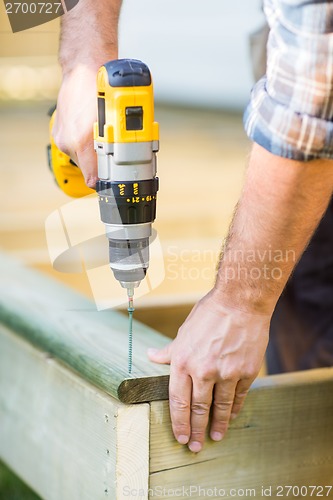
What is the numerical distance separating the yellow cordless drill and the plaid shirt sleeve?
26 centimetres

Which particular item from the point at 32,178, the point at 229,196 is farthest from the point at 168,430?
the point at 32,178

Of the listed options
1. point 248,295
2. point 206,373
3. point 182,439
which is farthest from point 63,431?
point 248,295

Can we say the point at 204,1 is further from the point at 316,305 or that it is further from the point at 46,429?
the point at 46,429

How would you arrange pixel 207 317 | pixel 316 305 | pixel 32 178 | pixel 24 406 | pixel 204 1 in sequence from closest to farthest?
pixel 207 317
pixel 24 406
pixel 316 305
pixel 32 178
pixel 204 1

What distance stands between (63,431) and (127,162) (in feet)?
2.14

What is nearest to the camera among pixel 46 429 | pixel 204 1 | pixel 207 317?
pixel 207 317

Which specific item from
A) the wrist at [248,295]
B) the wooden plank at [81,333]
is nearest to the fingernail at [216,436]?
the wooden plank at [81,333]

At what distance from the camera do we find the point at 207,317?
A: 1469mm

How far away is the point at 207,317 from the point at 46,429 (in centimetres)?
64

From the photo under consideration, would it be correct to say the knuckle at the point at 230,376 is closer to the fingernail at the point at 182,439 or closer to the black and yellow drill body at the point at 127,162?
the fingernail at the point at 182,439

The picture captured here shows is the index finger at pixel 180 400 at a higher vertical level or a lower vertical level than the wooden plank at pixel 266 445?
higher

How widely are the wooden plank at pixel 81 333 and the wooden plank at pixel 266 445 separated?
0.07 m

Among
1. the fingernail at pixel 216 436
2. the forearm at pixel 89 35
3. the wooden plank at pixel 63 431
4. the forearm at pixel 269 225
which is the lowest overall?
the wooden plank at pixel 63 431

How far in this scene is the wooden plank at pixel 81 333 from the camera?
1.52 metres
